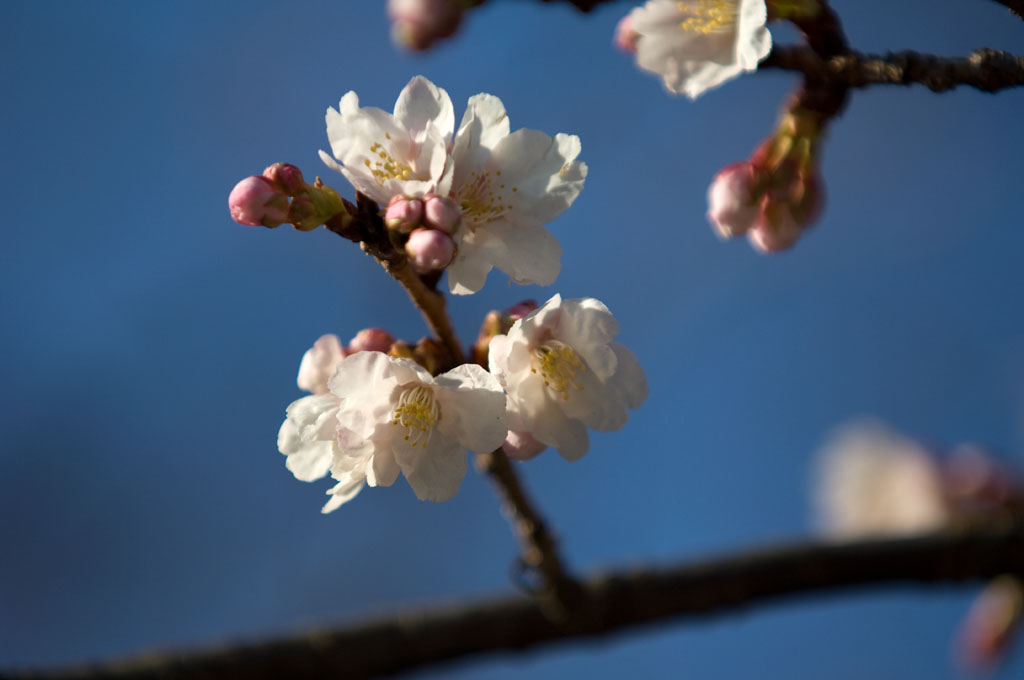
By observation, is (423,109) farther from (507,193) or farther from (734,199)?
(734,199)

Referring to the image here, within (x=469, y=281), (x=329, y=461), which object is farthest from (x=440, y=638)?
(x=469, y=281)

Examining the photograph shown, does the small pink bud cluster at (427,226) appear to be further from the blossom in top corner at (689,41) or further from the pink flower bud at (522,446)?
the blossom in top corner at (689,41)

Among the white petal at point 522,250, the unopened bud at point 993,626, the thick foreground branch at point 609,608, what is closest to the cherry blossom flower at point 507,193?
the white petal at point 522,250

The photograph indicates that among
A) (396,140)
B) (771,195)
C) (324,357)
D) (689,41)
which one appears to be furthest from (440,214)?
(771,195)

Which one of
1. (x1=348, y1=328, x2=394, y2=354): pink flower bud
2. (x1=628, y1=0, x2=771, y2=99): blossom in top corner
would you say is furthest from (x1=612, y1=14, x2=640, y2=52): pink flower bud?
(x1=348, y1=328, x2=394, y2=354): pink flower bud

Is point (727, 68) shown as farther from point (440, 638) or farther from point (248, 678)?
point (248, 678)

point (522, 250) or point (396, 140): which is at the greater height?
point (396, 140)
